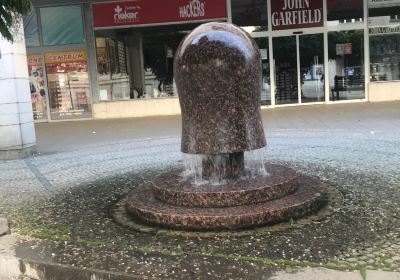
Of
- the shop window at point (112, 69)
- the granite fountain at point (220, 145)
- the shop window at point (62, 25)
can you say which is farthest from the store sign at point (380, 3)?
the granite fountain at point (220, 145)

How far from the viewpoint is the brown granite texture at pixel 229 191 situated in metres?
5.05

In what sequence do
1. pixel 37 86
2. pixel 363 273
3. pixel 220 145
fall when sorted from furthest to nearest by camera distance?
1. pixel 37 86
2. pixel 220 145
3. pixel 363 273

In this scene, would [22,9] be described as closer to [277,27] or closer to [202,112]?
[202,112]

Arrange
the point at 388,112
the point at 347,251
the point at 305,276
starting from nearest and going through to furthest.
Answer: the point at 305,276
the point at 347,251
the point at 388,112

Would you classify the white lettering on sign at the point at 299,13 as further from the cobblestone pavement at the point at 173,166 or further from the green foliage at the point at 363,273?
the green foliage at the point at 363,273

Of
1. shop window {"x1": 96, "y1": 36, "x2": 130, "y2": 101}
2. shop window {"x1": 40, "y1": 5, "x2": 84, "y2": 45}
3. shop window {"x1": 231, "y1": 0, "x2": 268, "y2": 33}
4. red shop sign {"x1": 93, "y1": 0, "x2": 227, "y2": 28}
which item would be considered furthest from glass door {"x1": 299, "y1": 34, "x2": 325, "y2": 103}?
shop window {"x1": 40, "y1": 5, "x2": 84, "y2": 45}

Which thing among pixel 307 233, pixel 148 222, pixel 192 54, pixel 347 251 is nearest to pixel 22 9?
pixel 192 54

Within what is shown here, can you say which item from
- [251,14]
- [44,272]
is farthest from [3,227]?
[251,14]

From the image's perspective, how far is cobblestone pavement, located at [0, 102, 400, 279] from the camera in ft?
13.2

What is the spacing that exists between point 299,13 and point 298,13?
0.04m

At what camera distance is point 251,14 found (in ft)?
57.9

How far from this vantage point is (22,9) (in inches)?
213

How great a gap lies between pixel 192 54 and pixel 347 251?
8.73ft

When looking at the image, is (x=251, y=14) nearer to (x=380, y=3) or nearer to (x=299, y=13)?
(x=299, y=13)
